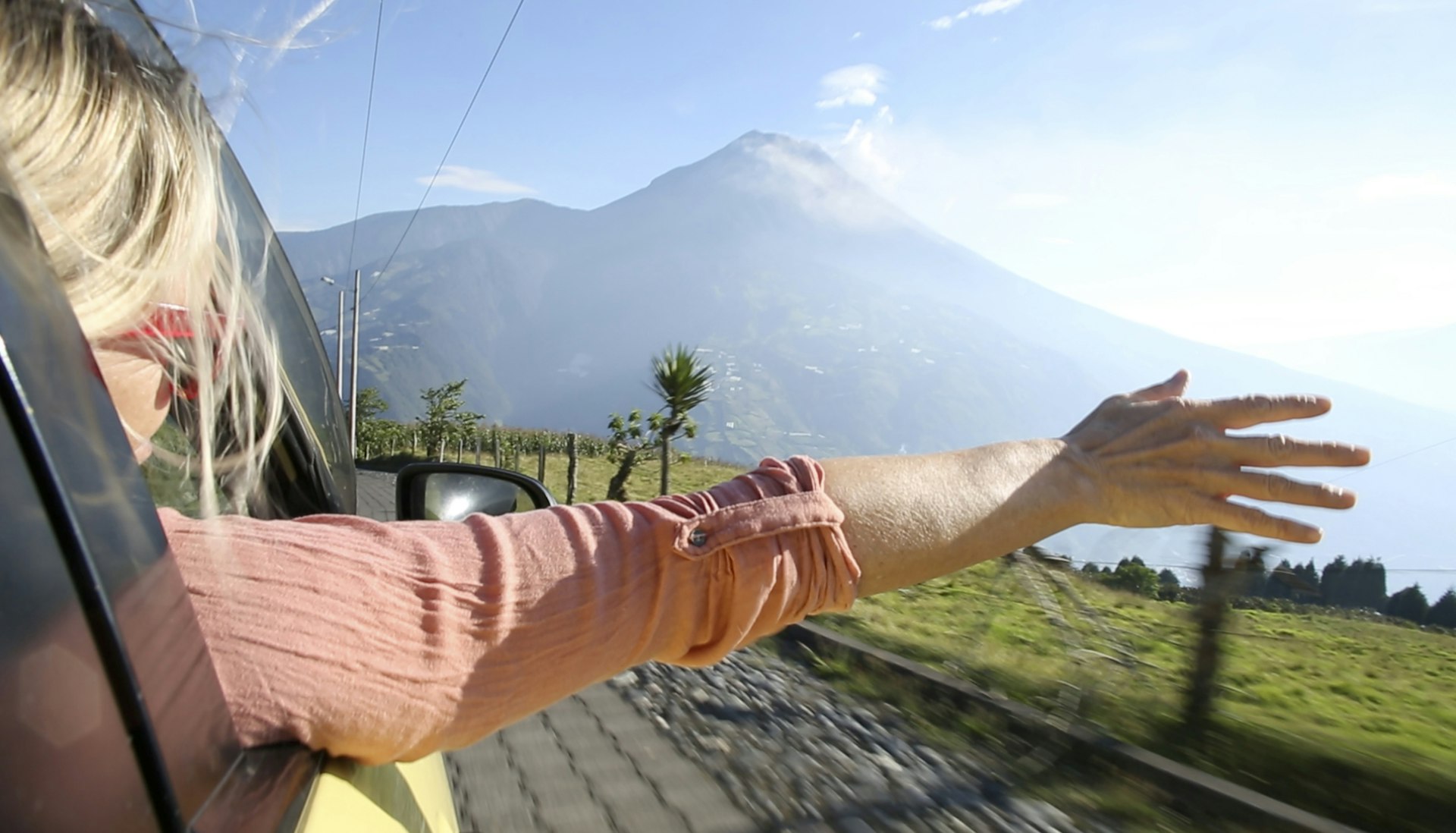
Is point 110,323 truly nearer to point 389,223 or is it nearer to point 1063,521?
point 1063,521

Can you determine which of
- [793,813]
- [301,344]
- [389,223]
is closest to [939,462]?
[301,344]

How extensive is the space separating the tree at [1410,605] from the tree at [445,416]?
38486mm

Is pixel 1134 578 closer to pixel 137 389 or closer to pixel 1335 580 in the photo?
pixel 1335 580

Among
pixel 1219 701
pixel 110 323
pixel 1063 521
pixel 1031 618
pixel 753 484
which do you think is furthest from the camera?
pixel 1031 618

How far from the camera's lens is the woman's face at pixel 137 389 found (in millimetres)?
829

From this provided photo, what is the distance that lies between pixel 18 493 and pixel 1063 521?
1.20m

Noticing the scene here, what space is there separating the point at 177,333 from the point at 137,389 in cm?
8

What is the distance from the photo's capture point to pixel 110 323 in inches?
28.9

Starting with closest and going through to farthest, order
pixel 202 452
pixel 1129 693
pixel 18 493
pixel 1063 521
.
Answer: pixel 18 493
pixel 202 452
pixel 1063 521
pixel 1129 693

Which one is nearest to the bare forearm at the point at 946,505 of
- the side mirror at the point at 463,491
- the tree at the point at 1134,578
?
the side mirror at the point at 463,491

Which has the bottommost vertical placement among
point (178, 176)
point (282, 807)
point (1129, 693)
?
point (1129, 693)

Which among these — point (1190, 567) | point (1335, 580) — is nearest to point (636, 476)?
point (1190, 567)

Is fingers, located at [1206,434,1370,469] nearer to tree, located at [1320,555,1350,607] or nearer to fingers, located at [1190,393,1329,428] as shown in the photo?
fingers, located at [1190,393,1329,428]

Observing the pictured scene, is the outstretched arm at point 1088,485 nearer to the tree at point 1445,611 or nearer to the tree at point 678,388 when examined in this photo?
the tree at point 1445,611
